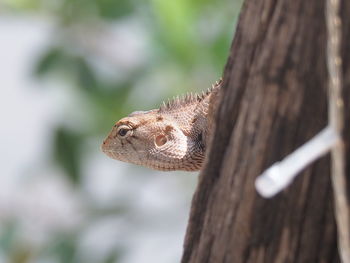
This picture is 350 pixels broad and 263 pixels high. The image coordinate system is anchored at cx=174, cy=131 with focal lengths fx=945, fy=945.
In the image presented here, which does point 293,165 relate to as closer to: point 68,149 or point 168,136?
point 168,136

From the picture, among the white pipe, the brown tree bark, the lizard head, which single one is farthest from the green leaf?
the white pipe

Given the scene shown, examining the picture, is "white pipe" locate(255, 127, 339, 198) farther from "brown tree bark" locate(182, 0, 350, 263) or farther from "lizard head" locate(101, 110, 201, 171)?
"lizard head" locate(101, 110, 201, 171)

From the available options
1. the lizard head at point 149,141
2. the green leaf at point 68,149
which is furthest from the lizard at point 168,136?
the green leaf at point 68,149

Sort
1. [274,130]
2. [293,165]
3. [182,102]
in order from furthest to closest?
[182,102], [274,130], [293,165]

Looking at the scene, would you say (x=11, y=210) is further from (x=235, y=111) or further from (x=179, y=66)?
(x=235, y=111)

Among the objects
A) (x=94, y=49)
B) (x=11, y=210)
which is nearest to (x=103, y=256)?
(x=11, y=210)

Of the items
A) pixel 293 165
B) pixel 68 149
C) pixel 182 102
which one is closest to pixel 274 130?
pixel 293 165
